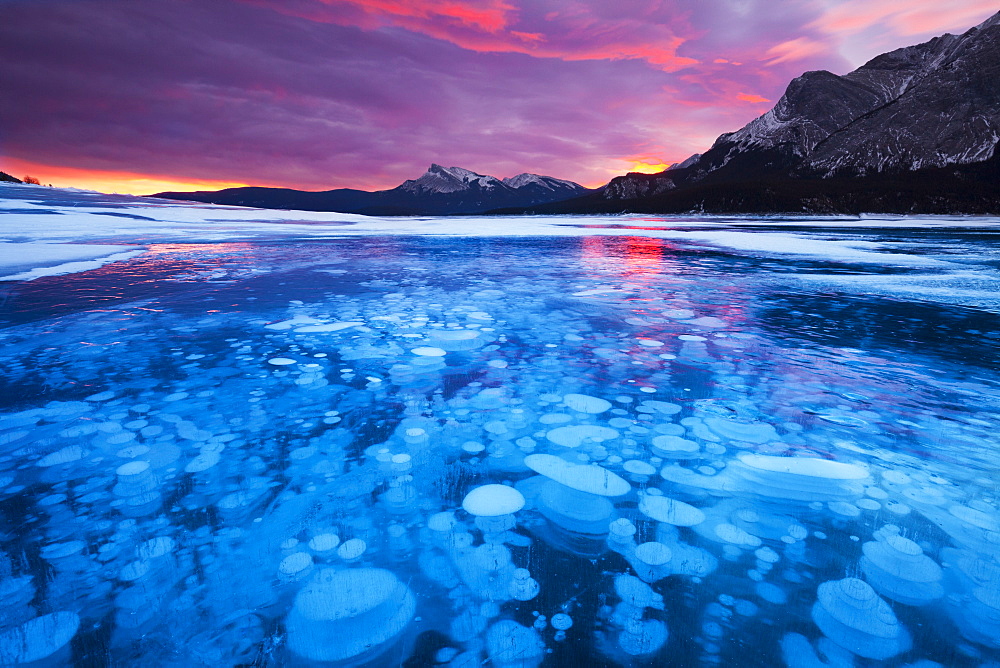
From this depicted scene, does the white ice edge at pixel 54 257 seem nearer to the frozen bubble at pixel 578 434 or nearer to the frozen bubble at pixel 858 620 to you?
the frozen bubble at pixel 578 434

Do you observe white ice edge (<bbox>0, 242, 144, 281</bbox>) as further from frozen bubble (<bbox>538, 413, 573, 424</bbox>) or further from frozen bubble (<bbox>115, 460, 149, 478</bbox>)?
frozen bubble (<bbox>538, 413, 573, 424</bbox>)

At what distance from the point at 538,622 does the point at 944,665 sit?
130cm

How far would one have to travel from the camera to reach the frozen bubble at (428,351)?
4.51 meters

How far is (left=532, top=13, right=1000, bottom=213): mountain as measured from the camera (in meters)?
84.0

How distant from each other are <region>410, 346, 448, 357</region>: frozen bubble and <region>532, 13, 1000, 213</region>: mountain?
9161 centimetres

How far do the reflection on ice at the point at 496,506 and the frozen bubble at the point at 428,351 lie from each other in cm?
4

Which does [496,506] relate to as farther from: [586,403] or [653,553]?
[586,403]

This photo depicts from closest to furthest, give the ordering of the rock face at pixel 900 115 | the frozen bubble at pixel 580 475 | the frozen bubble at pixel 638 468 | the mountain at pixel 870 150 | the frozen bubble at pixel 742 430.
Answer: the frozen bubble at pixel 580 475 → the frozen bubble at pixel 638 468 → the frozen bubble at pixel 742 430 → the mountain at pixel 870 150 → the rock face at pixel 900 115

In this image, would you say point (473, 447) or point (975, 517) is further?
point (473, 447)

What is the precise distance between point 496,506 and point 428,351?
8.46 ft

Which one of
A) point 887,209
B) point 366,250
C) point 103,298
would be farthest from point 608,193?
point 103,298

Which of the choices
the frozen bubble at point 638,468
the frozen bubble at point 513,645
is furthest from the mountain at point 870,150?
the frozen bubble at point 513,645

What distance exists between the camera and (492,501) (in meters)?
2.28

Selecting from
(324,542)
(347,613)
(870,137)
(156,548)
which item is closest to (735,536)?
(347,613)
